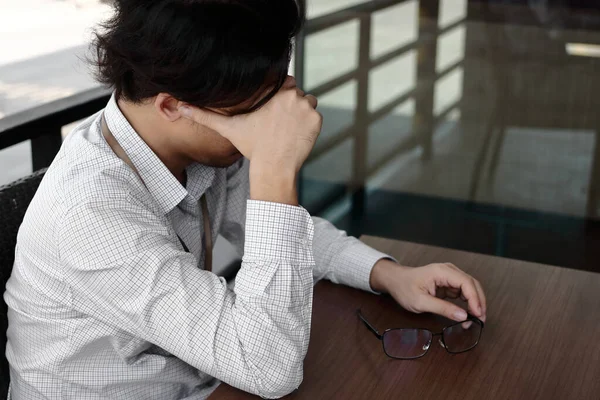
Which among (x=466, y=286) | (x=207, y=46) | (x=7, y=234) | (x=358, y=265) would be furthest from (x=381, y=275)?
(x=7, y=234)

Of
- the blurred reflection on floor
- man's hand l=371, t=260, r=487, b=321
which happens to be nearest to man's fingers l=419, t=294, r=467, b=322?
man's hand l=371, t=260, r=487, b=321

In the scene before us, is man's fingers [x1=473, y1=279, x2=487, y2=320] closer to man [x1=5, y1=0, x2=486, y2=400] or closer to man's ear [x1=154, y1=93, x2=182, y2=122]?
man [x1=5, y1=0, x2=486, y2=400]

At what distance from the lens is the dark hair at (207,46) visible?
1222 mm

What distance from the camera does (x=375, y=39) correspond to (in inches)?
117

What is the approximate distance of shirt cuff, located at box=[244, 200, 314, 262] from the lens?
1.24 meters

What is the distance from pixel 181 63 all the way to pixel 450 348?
613 mm

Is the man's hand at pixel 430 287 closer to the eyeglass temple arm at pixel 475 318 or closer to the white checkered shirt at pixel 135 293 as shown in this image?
the eyeglass temple arm at pixel 475 318

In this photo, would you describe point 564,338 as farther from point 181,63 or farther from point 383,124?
point 383,124

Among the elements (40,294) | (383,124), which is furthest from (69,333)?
(383,124)

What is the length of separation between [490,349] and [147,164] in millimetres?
634

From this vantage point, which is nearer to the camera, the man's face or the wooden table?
the wooden table

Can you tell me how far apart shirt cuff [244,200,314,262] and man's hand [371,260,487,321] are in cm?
23

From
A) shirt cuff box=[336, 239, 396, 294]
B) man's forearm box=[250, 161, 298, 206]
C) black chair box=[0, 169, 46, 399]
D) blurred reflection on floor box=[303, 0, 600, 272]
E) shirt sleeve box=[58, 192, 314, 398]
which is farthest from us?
blurred reflection on floor box=[303, 0, 600, 272]

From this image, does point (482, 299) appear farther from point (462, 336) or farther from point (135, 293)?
point (135, 293)
